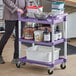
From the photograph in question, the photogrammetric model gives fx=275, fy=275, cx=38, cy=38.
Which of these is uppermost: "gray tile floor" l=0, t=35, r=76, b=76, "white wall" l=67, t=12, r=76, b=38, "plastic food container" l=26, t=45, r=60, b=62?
"white wall" l=67, t=12, r=76, b=38

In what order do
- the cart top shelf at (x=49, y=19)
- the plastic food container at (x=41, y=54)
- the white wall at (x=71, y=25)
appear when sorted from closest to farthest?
the cart top shelf at (x=49, y=19) → the plastic food container at (x=41, y=54) → the white wall at (x=71, y=25)

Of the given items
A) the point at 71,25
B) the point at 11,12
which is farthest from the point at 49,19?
the point at 71,25

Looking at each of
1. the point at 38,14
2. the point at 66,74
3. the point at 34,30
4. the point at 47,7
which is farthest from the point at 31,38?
the point at 47,7

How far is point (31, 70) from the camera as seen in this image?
3.50 m

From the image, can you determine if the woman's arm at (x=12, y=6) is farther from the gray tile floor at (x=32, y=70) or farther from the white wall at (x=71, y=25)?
the white wall at (x=71, y=25)

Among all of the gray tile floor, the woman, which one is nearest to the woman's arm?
the woman

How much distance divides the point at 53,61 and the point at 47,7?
1.89 meters

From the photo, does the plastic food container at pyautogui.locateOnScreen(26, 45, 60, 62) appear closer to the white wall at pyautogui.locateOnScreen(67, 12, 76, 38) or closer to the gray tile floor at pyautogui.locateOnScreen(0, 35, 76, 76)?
the gray tile floor at pyautogui.locateOnScreen(0, 35, 76, 76)

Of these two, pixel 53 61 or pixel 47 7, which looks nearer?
pixel 53 61

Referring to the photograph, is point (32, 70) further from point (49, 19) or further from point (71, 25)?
point (71, 25)

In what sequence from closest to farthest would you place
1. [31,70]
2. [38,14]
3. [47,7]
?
[38,14]
[31,70]
[47,7]

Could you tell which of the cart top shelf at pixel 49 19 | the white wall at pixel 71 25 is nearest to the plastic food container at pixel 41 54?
the cart top shelf at pixel 49 19

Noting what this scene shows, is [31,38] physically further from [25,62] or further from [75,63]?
[75,63]

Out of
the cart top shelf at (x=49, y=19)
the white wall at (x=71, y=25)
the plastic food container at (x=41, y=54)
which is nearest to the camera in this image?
the cart top shelf at (x=49, y=19)
